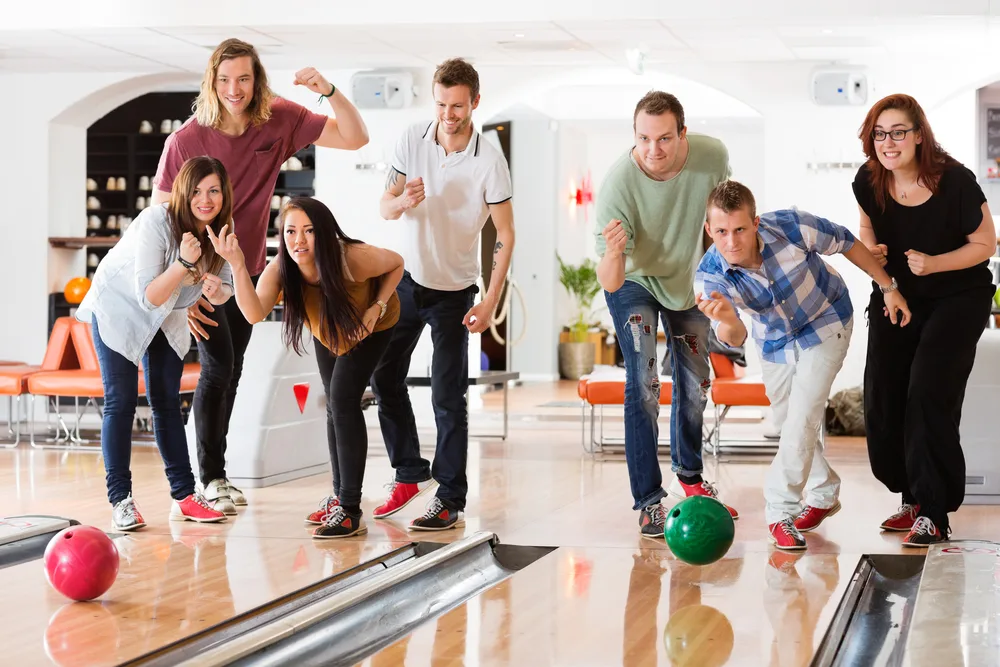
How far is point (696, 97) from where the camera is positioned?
12766 millimetres

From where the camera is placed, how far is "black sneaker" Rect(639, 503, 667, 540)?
3957mm

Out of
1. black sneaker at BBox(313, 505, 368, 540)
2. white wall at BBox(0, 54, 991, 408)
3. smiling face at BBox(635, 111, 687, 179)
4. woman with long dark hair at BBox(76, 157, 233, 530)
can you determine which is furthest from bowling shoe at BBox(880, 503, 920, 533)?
white wall at BBox(0, 54, 991, 408)

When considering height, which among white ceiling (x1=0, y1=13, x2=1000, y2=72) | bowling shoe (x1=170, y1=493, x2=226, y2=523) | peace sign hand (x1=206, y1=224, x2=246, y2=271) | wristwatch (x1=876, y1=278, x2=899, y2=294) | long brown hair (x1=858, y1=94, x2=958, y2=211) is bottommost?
bowling shoe (x1=170, y1=493, x2=226, y2=523)

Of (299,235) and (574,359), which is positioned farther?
(574,359)

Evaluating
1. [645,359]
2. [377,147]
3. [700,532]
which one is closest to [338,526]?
[645,359]

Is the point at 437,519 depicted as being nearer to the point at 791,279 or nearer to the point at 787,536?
the point at 787,536

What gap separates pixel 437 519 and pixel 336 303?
796 mm

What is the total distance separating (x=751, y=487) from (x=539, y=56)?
414 cm

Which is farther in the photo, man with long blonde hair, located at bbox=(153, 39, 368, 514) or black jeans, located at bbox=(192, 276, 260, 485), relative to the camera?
black jeans, located at bbox=(192, 276, 260, 485)

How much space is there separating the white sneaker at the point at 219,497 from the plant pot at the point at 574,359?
8.90 meters

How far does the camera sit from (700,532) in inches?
133

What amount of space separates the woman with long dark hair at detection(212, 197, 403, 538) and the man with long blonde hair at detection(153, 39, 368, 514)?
1.32 feet

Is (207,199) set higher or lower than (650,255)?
higher

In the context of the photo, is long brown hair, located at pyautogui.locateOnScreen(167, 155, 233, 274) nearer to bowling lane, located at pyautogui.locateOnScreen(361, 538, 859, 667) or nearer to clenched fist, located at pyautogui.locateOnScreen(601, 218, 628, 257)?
clenched fist, located at pyautogui.locateOnScreen(601, 218, 628, 257)
